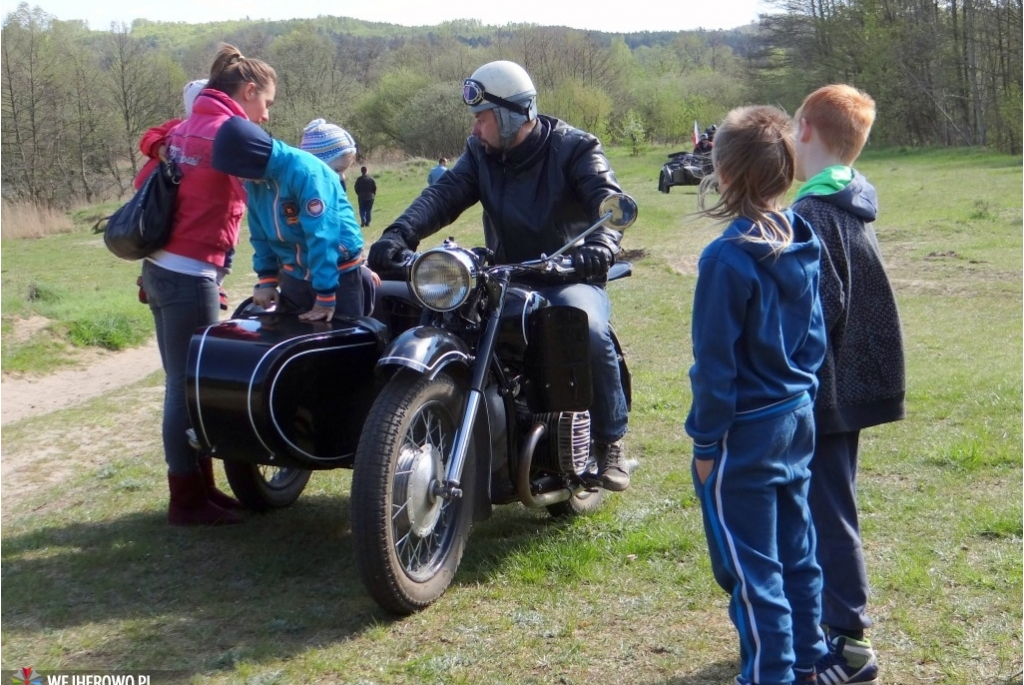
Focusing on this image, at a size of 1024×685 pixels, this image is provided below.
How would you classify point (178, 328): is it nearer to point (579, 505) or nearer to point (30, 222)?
point (579, 505)

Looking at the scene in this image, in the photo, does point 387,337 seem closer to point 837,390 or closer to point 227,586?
point 227,586

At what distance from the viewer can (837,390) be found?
3045mm

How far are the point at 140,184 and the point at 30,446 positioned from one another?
2999mm

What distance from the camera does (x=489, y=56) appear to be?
627 inches

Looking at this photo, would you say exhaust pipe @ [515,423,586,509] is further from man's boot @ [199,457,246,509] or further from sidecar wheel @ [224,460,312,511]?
man's boot @ [199,457,246,509]

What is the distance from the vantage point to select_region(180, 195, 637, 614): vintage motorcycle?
140 inches

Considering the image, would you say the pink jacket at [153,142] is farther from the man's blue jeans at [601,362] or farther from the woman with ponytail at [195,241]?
the man's blue jeans at [601,362]

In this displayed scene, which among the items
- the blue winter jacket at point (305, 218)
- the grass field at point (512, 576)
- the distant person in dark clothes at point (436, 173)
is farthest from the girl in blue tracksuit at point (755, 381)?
the distant person in dark clothes at point (436, 173)

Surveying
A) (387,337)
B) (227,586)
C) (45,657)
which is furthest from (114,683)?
(387,337)

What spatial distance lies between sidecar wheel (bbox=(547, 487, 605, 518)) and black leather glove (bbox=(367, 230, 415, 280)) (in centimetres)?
124

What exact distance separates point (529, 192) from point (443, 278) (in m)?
0.99

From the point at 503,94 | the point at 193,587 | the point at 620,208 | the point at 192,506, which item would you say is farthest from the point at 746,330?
the point at 192,506

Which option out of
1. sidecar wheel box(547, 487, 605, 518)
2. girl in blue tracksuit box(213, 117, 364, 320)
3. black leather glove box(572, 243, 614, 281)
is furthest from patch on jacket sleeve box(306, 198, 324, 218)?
sidecar wheel box(547, 487, 605, 518)

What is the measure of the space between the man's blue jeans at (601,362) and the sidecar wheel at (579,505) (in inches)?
13.3
